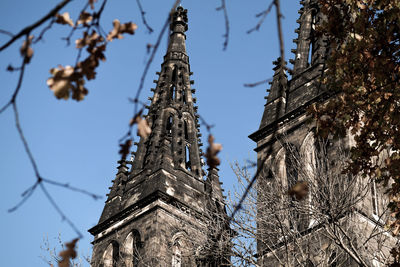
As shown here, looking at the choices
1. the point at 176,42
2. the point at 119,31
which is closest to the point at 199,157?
the point at 176,42

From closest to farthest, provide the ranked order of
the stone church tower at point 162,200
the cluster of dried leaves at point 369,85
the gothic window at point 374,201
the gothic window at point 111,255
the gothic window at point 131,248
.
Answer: the cluster of dried leaves at point 369,85, the gothic window at point 374,201, the stone church tower at point 162,200, the gothic window at point 131,248, the gothic window at point 111,255

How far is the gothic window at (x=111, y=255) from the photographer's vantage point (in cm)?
2645

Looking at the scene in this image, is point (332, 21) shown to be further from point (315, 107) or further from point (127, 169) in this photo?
point (127, 169)

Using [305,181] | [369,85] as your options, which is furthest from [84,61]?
[305,181]

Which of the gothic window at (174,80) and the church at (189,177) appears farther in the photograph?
the gothic window at (174,80)

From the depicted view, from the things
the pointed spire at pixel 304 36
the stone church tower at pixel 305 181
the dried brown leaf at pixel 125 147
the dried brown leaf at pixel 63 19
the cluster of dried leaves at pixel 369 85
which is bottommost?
the dried brown leaf at pixel 125 147

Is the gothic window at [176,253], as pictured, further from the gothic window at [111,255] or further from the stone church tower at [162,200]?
the gothic window at [111,255]

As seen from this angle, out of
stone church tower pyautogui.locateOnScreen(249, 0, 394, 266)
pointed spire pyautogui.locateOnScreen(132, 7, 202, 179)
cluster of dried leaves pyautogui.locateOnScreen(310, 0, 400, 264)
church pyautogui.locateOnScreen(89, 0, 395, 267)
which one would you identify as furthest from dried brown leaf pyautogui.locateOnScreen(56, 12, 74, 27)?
pointed spire pyautogui.locateOnScreen(132, 7, 202, 179)

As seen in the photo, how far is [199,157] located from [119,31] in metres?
25.7

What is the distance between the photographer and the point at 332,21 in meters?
9.95

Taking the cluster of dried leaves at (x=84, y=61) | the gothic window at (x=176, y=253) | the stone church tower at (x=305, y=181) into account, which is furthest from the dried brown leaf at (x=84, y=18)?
the gothic window at (x=176, y=253)

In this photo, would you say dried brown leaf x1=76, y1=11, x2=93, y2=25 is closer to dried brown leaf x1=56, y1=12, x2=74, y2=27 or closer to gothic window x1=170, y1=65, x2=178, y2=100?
dried brown leaf x1=56, y1=12, x2=74, y2=27

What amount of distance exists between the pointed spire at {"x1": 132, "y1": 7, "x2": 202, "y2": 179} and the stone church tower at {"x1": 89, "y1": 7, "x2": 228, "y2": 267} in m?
0.04

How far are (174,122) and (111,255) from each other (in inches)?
289
